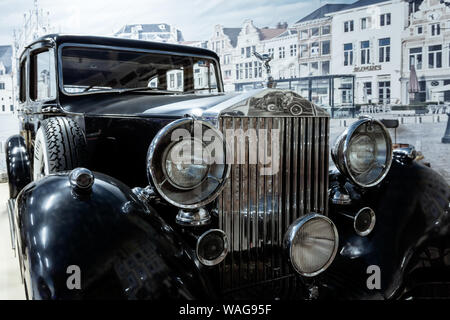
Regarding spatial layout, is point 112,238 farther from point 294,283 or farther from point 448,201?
point 448,201

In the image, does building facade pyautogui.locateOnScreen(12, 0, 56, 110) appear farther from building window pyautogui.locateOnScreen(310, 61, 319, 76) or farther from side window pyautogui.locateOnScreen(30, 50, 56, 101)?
building window pyautogui.locateOnScreen(310, 61, 319, 76)

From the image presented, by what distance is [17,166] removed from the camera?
296 centimetres

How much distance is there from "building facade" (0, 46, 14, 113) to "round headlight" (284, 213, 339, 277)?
4.48 metres

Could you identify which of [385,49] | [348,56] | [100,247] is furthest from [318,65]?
[100,247]

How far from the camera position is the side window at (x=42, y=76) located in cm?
264

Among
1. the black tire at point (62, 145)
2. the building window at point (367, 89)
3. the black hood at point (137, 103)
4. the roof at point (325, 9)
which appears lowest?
the black tire at point (62, 145)

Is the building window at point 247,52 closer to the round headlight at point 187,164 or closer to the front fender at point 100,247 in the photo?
the round headlight at point 187,164

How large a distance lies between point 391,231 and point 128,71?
1993 millimetres

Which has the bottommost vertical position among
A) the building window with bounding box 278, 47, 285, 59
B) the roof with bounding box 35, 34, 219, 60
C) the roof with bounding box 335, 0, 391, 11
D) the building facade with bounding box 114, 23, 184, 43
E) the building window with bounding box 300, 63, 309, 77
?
the roof with bounding box 35, 34, 219, 60

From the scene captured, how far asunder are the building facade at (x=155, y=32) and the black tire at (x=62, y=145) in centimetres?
313

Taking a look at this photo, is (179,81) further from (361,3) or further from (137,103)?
(361,3)

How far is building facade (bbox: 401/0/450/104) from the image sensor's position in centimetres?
469

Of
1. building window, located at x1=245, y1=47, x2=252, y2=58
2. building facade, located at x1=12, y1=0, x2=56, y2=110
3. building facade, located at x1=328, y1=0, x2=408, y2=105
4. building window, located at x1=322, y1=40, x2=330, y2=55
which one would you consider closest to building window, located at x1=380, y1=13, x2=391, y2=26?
building facade, located at x1=328, y1=0, x2=408, y2=105

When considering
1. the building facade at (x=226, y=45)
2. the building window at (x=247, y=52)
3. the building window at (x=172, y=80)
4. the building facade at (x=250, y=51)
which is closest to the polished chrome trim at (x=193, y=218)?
the building window at (x=172, y=80)
